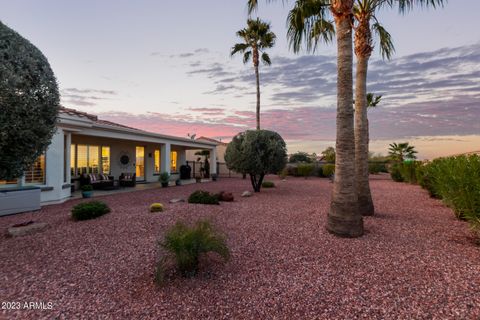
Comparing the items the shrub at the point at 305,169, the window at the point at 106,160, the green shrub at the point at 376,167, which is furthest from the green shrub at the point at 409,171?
the window at the point at 106,160

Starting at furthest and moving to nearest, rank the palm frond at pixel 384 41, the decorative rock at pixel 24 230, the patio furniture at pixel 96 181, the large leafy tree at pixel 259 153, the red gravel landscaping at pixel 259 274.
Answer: the patio furniture at pixel 96 181 → the large leafy tree at pixel 259 153 → the palm frond at pixel 384 41 → the decorative rock at pixel 24 230 → the red gravel landscaping at pixel 259 274

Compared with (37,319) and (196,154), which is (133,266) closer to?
(37,319)

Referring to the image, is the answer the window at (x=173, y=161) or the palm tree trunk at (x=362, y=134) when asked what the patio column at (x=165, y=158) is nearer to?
the window at (x=173, y=161)

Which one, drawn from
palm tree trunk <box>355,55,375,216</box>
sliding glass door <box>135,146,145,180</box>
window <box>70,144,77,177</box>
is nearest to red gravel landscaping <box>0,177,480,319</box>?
palm tree trunk <box>355,55,375,216</box>

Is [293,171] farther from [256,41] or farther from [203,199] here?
[203,199]

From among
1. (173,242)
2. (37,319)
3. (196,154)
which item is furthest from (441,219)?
(196,154)

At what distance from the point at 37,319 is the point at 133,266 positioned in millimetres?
1334

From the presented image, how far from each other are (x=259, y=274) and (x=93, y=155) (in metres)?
15.3

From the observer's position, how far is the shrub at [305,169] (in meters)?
25.1

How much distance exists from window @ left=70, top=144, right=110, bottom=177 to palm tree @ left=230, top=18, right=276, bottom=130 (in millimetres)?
11265

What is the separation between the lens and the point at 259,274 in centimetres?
384

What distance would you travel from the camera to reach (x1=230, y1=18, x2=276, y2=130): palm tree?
20.0 m

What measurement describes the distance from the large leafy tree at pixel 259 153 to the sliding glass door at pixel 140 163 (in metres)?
9.39

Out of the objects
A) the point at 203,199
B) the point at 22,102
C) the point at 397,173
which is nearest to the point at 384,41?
the point at 203,199
